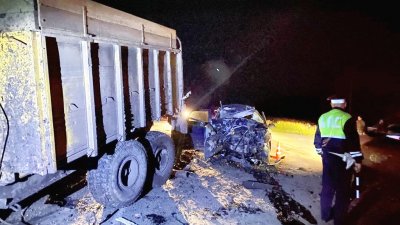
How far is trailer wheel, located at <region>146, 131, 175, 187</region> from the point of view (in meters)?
5.76

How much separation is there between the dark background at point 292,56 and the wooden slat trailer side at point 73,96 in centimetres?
1459

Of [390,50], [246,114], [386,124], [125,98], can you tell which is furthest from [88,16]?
[390,50]

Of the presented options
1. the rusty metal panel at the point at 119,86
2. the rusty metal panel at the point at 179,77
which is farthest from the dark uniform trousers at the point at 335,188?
the rusty metal panel at the point at 179,77

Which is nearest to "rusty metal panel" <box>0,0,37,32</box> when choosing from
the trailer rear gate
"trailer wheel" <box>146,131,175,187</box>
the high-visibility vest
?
the trailer rear gate

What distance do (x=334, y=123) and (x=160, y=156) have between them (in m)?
3.18

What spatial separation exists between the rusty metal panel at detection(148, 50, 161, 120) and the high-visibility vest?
9.61ft

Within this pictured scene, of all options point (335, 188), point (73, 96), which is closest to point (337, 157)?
point (335, 188)

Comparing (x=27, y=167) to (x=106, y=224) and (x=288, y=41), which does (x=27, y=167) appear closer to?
(x=106, y=224)

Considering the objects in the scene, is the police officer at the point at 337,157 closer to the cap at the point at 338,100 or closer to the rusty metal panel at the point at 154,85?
the cap at the point at 338,100

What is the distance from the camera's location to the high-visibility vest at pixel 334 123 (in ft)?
14.6

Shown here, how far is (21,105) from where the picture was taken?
3.06 m

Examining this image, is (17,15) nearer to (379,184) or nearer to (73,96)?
(73,96)

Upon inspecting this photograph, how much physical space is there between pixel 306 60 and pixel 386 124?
32.9m

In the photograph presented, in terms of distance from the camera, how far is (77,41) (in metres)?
3.61
